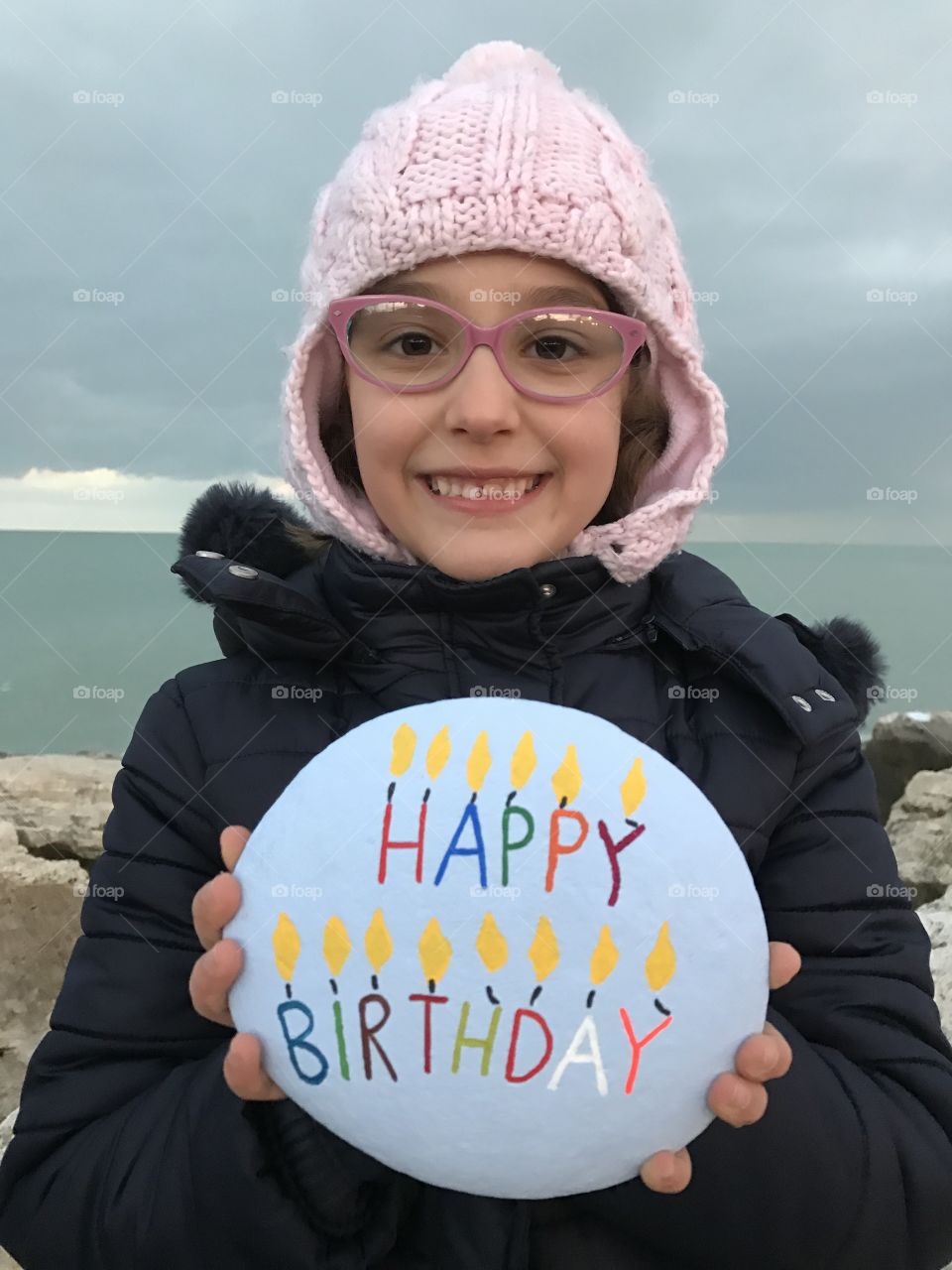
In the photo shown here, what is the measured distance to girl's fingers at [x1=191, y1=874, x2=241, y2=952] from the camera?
1.15 metres

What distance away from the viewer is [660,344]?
167 centimetres

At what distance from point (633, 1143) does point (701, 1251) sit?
0.26 metres

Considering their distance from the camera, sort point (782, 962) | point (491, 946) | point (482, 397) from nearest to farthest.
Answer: point (491, 946), point (782, 962), point (482, 397)

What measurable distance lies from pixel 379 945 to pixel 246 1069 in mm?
237

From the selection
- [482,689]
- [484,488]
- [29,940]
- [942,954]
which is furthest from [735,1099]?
[29,940]

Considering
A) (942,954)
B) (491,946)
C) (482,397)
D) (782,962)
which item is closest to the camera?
(491,946)

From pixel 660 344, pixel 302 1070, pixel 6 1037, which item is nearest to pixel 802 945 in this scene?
pixel 302 1070

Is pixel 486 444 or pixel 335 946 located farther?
pixel 486 444

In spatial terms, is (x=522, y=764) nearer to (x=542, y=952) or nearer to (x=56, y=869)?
(x=542, y=952)

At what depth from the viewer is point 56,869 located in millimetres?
3301

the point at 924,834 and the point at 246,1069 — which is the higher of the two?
the point at 246,1069

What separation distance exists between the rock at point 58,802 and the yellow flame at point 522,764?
2.53 m

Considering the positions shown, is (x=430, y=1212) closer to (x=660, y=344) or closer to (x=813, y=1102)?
(x=813, y=1102)

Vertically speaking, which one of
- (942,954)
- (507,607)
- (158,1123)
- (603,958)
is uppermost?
(507,607)
